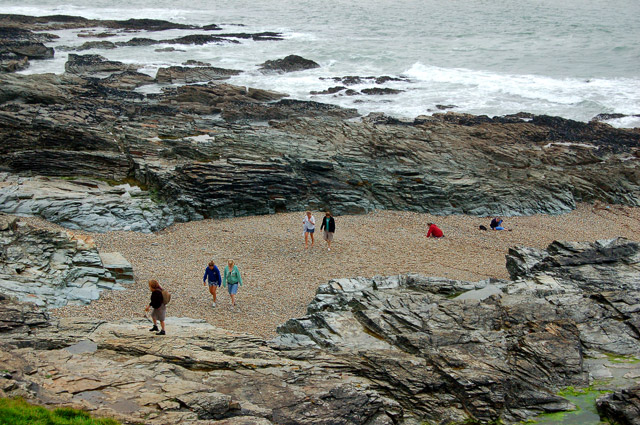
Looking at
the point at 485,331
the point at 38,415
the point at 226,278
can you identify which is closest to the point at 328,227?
the point at 226,278

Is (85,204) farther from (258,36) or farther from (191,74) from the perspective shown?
(258,36)

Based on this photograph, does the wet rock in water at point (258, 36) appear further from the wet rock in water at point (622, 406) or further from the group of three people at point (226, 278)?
the wet rock in water at point (622, 406)

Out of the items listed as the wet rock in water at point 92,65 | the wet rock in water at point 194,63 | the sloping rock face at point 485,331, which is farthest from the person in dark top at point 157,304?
the wet rock in water at point 194,63

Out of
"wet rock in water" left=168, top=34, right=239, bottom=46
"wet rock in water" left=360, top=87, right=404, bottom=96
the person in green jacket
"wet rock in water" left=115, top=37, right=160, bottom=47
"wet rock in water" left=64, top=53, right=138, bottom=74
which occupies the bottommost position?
the person in green jacket

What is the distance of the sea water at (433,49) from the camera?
45.8 meters

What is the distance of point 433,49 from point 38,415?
219 ft

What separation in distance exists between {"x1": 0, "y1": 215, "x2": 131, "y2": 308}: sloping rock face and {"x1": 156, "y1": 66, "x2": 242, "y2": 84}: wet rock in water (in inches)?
1201

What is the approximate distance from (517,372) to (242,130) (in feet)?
75.1

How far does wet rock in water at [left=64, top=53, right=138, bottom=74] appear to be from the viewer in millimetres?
47344

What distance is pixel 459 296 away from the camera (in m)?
15.5

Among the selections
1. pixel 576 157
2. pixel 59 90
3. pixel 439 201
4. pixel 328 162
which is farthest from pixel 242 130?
pixel 576 157

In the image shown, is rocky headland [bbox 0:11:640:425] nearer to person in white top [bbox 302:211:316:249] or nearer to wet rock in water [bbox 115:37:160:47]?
person in white top [bbox 302:211:316:249]

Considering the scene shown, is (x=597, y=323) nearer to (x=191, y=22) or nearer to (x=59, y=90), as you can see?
(x=59, y=90)

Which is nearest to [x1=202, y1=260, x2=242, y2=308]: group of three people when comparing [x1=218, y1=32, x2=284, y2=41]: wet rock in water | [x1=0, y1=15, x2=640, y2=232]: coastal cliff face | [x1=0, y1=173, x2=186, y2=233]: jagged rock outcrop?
[x1=0, y1=173, x2=186, y2=233]: jagged rock outcrop
